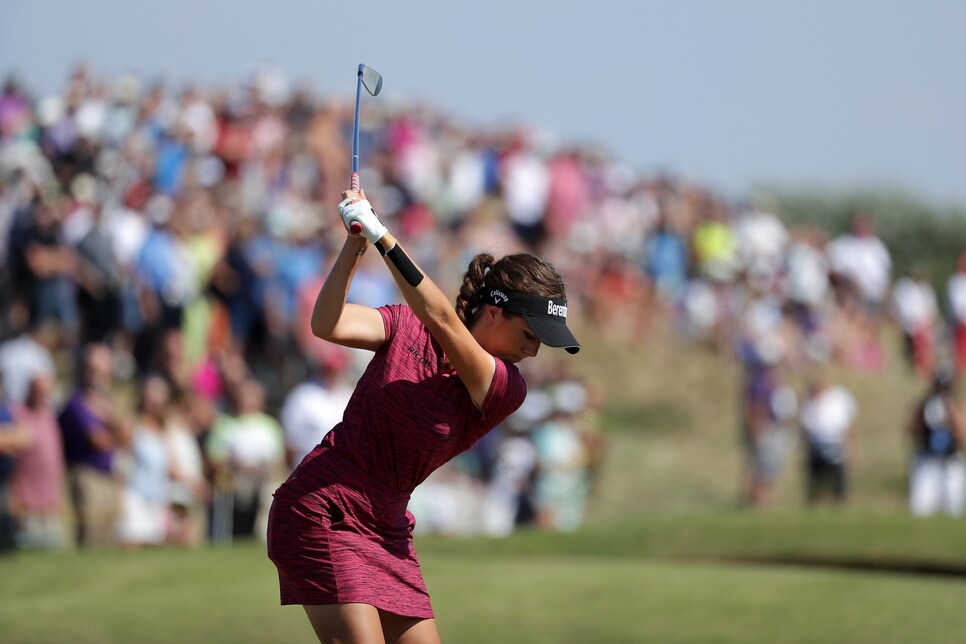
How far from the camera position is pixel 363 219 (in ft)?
17.1

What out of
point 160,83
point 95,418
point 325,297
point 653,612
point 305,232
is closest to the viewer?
point 325,297

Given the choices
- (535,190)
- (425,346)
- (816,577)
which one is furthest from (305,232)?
(425,346)

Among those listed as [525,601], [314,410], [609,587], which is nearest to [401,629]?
[525,601]

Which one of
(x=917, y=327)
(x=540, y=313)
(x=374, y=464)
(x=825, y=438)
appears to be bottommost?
(x=825, y=438)

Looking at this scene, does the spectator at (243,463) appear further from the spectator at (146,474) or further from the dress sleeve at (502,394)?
the dress sleeve at (502,394)

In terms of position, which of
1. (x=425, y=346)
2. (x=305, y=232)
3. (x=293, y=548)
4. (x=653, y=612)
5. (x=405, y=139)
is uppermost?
(x=405, y=139)

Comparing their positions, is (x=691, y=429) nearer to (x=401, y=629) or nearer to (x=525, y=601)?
(x=525, y=601)

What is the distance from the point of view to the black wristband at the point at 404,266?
5203mm

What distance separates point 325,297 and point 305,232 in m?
10.4

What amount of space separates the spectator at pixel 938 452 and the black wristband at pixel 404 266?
419 inches

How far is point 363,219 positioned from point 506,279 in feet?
1.98

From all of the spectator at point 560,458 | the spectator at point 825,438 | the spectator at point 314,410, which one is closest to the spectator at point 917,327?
the spectator at point 825,438

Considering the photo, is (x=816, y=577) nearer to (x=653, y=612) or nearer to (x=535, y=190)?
(x=653, y=612)

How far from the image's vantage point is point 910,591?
1034 centimetres
